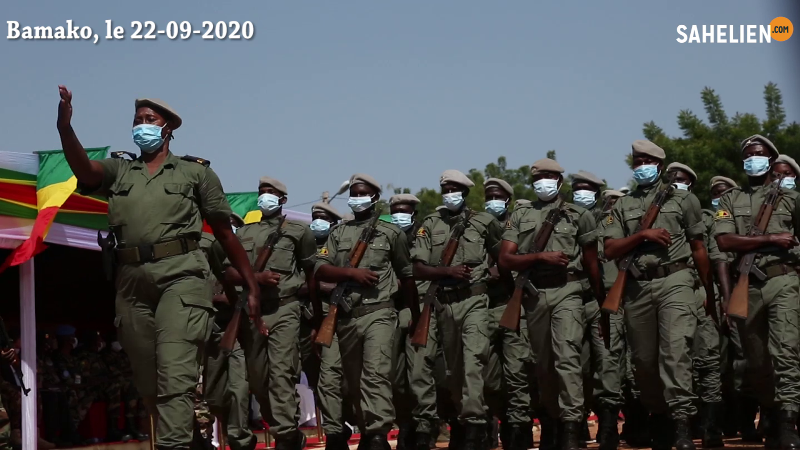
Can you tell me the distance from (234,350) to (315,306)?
1.00 metres

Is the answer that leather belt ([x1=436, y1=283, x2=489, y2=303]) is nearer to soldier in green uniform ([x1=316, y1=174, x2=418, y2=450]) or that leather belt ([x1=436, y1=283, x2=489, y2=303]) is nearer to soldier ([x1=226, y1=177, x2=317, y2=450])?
soldier in green uniform ([x1=316, y1=174, x2=418, y2=450])

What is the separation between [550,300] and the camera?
33.2ft

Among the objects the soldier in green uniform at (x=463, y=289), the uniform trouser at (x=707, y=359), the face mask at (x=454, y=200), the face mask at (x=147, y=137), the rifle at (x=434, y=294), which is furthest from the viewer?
the uniform trouser at (x=707, y=359)

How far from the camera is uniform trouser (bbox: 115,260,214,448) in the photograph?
23.5ft

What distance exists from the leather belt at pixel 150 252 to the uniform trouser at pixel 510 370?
167 inches

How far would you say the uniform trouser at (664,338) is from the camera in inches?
370

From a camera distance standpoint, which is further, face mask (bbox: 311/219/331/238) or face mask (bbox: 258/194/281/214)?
face mask (bbox: 311/219/331/238)

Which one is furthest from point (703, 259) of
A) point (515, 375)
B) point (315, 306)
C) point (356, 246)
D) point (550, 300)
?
point (315, 306)

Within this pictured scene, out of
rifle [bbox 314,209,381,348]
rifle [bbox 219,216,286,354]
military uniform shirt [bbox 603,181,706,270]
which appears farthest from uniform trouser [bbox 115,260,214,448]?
military uniform shirt [bbox 603,181,706,270]

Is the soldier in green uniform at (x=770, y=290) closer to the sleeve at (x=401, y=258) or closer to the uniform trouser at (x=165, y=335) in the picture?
the sleeve at (x=401, y=258)

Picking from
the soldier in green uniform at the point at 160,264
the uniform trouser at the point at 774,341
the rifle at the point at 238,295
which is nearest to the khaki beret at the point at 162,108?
the soldier in green uniform at the point at 160,264

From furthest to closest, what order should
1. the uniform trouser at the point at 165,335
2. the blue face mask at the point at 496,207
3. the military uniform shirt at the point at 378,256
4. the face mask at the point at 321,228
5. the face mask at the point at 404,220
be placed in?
the face mask at the point at 321,228 → the blue face mask at the point at 496,207 → the face mask at the point at 404,220 → the military uniform shirt at the point at 378,256 → the uniform trouser at the point at 165,335

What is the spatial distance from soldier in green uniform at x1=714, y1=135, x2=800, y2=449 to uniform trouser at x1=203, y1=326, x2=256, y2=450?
14.6ft

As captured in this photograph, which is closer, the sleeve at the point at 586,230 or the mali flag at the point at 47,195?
the sleeve at the point at 586,230
